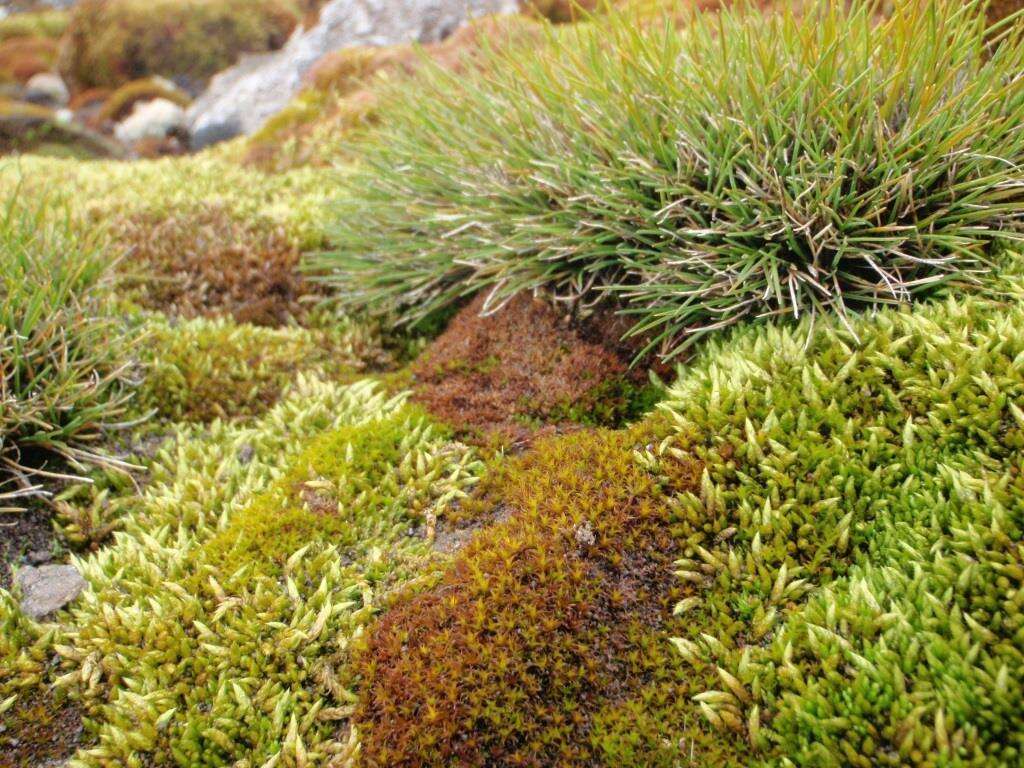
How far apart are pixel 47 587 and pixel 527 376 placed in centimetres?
265

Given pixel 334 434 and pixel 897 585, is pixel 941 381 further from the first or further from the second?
pixel 334 434

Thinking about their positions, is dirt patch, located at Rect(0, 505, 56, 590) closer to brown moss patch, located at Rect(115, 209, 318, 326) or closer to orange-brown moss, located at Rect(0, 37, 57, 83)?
brown moss patch, located at Rect(115, 209, 318, 326)

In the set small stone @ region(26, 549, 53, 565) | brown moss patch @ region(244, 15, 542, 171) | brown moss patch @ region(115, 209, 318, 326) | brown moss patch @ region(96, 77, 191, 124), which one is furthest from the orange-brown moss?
small stone @ region(26, 549, 53, 565)

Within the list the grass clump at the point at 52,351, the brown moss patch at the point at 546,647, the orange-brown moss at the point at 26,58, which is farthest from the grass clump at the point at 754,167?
the orange-brown moss at the point at 26,58

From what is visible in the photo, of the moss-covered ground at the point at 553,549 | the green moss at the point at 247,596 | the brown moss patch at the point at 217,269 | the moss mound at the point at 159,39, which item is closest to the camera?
the moss-covered ground at the point at 553,549

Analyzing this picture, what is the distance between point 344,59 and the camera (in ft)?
34.1

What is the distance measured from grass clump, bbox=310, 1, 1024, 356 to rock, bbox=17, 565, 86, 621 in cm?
276

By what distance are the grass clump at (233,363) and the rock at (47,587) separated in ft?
3.49

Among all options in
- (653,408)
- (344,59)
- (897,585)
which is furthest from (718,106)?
(344,59)

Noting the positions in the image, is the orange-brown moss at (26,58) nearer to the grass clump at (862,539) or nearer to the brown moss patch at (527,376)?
the brown moss patch at (527,376)

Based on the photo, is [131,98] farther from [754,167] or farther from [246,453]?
[754,167]

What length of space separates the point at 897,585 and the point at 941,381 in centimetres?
97

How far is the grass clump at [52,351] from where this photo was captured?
3.60 m

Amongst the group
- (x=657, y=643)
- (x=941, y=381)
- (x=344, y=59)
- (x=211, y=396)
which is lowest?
(x=657, y=643)
